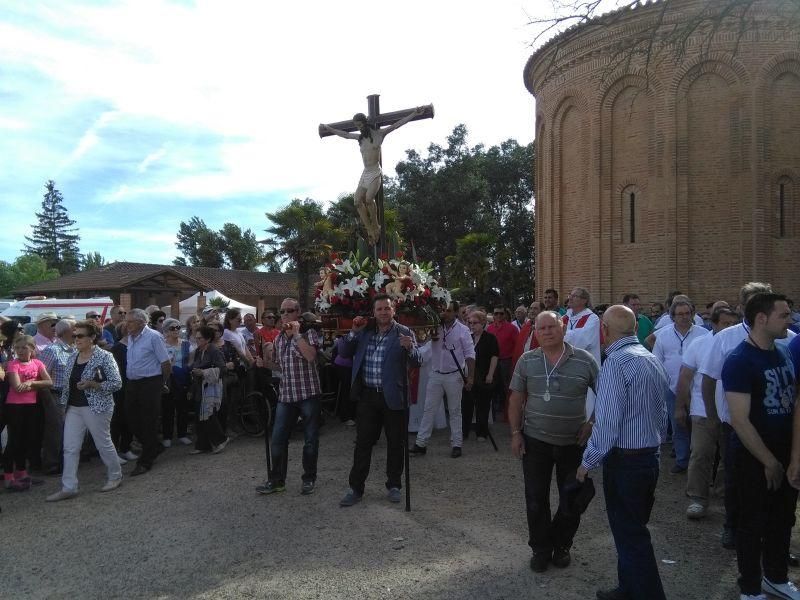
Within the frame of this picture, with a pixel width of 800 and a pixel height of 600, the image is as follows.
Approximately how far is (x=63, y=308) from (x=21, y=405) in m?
14.4

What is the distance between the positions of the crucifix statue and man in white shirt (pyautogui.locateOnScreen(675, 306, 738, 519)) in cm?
408

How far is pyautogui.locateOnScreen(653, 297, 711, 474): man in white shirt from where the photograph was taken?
6895mm

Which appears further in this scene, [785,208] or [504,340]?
[785,208]

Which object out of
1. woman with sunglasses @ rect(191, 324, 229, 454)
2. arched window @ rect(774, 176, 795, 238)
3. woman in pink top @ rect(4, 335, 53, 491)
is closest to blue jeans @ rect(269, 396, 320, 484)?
woman with sunglasses @ rect(191, 324, 229, 454)

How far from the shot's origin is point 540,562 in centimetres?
444

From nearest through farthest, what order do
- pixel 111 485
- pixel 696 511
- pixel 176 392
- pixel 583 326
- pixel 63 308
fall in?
pixel 696 511
pixel 111 485
pixel 583 326
pixel 176 392
pixel 63 308

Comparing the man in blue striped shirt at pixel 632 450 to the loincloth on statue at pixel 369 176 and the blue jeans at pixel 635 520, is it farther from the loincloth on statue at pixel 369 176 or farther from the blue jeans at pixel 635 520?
the loincloth on statue at pixel 369 176

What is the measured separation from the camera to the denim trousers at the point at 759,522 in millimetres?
3869

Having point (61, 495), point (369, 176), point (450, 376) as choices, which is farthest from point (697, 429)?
point (61, 495)

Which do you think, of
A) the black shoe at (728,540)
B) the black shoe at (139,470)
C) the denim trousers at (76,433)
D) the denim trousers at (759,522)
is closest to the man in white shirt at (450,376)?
the black shoe at (139,470)

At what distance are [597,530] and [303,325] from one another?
345cm

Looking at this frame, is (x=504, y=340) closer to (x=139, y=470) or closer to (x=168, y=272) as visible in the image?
(x=139, y=470)

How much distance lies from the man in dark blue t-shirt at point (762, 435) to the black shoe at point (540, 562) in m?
1.22

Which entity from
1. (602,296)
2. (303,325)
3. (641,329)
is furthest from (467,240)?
(303,325)
